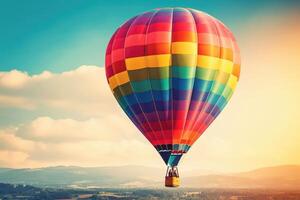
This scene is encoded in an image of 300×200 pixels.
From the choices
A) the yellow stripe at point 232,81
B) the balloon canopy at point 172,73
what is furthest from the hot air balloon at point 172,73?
the yellow stripe at point 232,81

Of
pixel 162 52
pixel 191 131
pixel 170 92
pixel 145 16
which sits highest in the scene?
pixel 145 16

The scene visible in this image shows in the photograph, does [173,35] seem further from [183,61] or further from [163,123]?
[163,123]

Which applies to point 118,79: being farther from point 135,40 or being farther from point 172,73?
point 172,73

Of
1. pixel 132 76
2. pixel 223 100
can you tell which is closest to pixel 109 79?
pixel 132 76

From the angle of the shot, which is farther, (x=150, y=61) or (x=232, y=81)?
(x=232, y=81)

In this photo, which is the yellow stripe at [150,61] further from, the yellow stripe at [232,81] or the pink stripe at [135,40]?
the yellow stripe at [232,81]

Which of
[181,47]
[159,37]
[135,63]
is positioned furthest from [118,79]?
[181,47]

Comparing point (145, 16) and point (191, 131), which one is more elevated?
point (145, 16)
